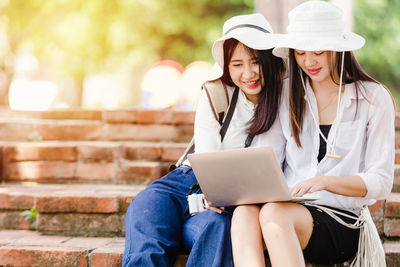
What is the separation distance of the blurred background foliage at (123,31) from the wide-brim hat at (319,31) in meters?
7.04

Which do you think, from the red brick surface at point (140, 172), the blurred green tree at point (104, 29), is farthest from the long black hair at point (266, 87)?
the blurred green tree at point (104, 29)

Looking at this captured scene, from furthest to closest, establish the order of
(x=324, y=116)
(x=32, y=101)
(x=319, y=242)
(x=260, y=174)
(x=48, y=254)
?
(x=32, y=101) < (x=48, y=254) < (x=324, y=116) < (x=319, y=242) < (x=260, y=174)

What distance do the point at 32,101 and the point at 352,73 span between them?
452cm

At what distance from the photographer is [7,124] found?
4293 millimetres

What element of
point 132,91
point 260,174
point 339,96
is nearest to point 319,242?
point 260,174

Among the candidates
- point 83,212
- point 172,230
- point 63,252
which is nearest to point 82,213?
point 83,212

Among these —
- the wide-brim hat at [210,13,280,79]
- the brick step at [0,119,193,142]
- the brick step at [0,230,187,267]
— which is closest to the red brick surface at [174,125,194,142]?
the brick step at [0,119,193,142]

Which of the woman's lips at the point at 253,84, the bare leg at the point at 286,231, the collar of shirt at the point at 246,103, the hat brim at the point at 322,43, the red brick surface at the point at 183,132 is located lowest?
the bare leg at the point at 286,231

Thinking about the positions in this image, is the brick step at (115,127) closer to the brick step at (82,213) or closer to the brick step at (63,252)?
the brick step at (82,213)

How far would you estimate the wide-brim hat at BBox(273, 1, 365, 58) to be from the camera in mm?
2295

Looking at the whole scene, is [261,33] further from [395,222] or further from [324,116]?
[395,222]

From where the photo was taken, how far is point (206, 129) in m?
2.63

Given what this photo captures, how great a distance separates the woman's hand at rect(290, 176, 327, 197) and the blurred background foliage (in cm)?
731

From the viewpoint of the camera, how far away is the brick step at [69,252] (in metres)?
2.70
